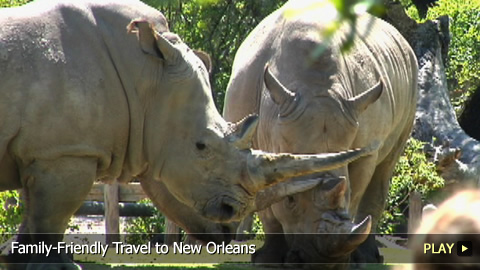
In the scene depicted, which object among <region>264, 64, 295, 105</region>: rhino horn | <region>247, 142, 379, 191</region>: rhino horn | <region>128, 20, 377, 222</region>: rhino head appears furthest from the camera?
<region>264, 64, 295, 105</region>: rhino horn

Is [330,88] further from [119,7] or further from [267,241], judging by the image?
[119,7]

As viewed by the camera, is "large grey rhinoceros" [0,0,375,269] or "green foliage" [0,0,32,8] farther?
"green foliage" [0,0,32,8]

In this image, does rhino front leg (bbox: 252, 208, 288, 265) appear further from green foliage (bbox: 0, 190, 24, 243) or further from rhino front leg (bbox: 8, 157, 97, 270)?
rhino front leg (bbox: 8, 157, 97, 270)

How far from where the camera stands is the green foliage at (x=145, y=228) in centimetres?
1528

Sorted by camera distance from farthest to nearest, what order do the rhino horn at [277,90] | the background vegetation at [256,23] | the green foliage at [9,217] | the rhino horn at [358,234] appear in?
the background vegetation at [256,23]
the green foliage at [9,217]
the rhino horn at [277,90]
the rhino horn at [358,234]

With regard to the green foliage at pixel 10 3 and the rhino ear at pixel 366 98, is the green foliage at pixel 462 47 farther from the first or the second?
the rhino ear at pixel 366 98

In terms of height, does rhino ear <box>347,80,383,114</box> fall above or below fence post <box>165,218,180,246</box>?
above

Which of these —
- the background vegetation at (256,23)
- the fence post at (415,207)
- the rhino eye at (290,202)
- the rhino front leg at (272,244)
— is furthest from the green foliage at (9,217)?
the fence post at (415,207)

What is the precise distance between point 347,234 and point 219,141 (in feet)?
4.14

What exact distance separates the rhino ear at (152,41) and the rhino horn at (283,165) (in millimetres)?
858

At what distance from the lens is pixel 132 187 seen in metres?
14.8

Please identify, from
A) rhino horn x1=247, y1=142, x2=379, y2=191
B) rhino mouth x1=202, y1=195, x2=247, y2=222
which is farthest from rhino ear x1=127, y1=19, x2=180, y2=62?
rhino mouth x1=202, y1=195, x2=247, y2=222

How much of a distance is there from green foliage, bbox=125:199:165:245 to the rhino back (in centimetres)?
820

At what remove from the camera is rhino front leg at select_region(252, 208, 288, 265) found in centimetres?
881
